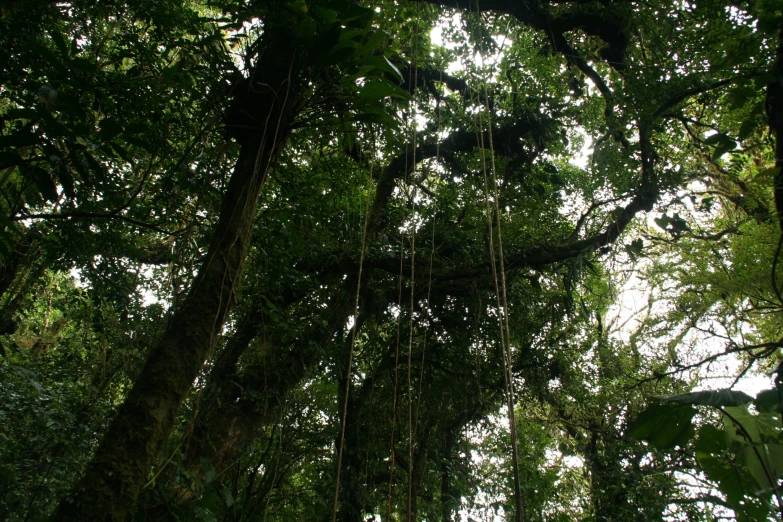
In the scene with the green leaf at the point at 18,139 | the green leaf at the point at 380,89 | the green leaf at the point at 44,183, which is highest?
the green leaf at the point at 380,89

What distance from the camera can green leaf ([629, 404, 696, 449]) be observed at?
74cm

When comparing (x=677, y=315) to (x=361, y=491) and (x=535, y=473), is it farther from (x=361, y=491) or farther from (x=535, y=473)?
(x=361, y=491)

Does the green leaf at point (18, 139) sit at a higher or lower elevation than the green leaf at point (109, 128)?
lower

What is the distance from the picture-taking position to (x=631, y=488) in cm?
349

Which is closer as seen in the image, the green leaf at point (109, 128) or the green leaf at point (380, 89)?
the green leaf at point (109, 128)

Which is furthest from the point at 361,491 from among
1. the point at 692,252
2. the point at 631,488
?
the point at 692,252

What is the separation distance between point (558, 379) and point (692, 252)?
64.0 inches

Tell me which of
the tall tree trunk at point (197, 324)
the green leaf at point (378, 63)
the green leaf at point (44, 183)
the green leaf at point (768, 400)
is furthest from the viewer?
the green leaf at point (378, 63)

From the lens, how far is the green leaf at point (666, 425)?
2.43 ft

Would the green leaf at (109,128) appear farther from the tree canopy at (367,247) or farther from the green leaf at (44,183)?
the green leaf at (44,183)

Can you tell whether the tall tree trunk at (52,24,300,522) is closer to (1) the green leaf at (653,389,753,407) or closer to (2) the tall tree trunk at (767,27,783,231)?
(1) the green leaf at (653,389,753,407)

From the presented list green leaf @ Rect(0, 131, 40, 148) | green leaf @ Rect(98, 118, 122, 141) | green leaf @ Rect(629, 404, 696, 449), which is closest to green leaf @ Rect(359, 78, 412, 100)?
green leaf @ Rect(98, 118, 122, 141)

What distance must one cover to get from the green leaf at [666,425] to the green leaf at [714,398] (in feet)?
0.05

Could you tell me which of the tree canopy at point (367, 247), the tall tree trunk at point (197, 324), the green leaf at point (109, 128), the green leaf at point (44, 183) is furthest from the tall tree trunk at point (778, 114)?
the green leaf at point (44, 183)
